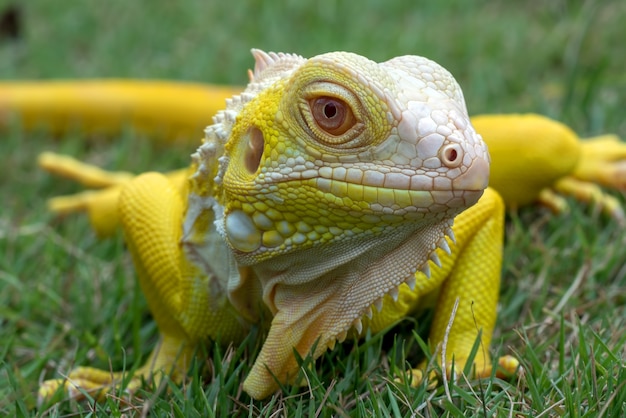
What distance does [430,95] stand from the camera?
97.4 inches

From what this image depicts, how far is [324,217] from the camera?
2.49 metres

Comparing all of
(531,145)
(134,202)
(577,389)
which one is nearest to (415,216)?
(577,389)

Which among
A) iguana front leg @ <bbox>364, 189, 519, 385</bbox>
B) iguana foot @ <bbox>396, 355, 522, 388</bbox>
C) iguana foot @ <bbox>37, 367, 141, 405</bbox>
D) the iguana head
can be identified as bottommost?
iguana foot @ <bbox>37, 367, 141, 405</bbox>

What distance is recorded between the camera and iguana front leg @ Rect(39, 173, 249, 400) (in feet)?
10.4

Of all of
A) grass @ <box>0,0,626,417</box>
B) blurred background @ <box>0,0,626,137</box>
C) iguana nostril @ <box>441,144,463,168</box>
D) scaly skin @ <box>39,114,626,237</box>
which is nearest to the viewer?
iguana nostril @ <box>441,144,463,168</box>

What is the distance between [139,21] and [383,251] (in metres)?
5.95

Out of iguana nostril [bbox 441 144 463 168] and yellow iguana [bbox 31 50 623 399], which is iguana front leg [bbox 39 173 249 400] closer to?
yellow iguana [bbox 31 50 623 399]

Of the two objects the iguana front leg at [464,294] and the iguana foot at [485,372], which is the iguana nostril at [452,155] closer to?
the iguana front leg at [464,294]

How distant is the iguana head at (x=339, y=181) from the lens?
7.80 ft

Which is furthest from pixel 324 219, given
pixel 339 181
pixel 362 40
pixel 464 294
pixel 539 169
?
pixel 362 40

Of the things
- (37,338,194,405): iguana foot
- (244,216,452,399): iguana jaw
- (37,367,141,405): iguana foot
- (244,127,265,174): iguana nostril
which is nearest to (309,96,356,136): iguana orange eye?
(244,127,265,174): iguana nostril

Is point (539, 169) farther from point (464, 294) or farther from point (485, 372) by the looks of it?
point (485, 372)

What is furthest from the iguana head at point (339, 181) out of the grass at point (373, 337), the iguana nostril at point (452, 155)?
the grass at point (373, 337)

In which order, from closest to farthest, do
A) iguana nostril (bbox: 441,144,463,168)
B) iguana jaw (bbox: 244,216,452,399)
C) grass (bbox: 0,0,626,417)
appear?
1. iguana nostril (bbox: 441,144,463,168)
2. iguana jaw (bbox: 244,216,452,399)
3. grass (bbox: 0,0,626,417)
